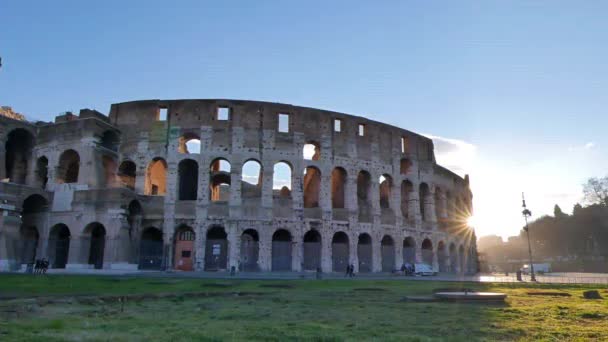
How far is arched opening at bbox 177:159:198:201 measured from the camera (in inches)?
1331

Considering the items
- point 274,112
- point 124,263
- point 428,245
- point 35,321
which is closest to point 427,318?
point 35,321

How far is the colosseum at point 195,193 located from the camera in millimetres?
29328

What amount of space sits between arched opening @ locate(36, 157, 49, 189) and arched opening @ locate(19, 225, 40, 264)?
10.8 feet

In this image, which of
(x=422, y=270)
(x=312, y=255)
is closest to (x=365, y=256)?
(x=422, y=270)

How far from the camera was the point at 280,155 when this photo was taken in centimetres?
3278

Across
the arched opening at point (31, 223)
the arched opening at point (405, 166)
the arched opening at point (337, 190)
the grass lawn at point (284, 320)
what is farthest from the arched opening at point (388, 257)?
the arched opening at point (31, 223)

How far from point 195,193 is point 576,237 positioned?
6382 centimetres

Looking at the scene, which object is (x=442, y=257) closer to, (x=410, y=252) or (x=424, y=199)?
(x=410, y=252)

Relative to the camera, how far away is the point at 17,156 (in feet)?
112

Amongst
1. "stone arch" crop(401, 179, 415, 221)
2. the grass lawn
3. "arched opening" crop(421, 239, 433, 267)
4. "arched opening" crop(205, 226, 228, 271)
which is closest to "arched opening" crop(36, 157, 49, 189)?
"arched opening" crop(205, 226, 228, 271)

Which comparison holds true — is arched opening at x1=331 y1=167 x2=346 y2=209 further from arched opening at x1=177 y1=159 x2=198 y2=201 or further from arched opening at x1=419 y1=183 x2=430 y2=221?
arched opening at x1=177 y1=159 x2=198 y2=201

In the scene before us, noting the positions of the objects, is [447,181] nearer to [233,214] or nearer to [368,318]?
[233,214]

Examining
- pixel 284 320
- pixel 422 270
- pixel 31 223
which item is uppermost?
pixel 31 223

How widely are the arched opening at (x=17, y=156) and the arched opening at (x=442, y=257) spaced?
33.3 meters
